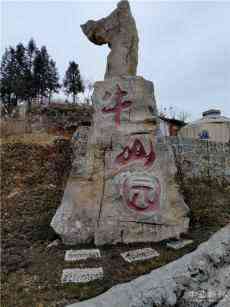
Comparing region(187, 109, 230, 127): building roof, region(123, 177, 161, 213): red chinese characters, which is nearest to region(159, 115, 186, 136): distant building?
region(187, 109, 230, 127): building roof

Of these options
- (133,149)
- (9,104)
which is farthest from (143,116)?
(9,104)

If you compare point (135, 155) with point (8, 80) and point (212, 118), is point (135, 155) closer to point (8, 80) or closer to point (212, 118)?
point (212, 118)

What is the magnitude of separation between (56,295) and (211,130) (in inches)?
474

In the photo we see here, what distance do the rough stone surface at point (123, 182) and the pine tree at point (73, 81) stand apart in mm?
15859

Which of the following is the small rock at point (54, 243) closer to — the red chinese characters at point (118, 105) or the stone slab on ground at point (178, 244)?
the stone slab on ground at point (178, 244)

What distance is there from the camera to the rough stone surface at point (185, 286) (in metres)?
1.97

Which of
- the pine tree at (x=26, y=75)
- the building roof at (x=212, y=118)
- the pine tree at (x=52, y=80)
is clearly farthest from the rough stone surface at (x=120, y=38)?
the pine tree at (x=52, y=80)

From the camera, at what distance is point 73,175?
3664mm

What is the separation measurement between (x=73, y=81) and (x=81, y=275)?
17955mm

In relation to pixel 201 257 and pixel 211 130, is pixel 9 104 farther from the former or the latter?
pixel 201 257

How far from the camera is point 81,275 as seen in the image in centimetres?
259

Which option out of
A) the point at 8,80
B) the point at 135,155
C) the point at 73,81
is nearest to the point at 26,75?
the point at 8,80

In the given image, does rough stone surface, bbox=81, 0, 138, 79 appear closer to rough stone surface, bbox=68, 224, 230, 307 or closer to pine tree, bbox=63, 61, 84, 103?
rough stone surface, bbox=68, 224, 230, 307

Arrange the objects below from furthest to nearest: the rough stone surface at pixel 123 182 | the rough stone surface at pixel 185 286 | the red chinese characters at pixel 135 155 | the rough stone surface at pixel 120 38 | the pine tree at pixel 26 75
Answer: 1. the pine tree at pixel 26 75
2. the rough stone surface at pixel 120 38
3. the red chinese characters at pixel 135 155
4. the rough stone surface at pixel 123 182
5. the rough stone surface at pixel 185 286
